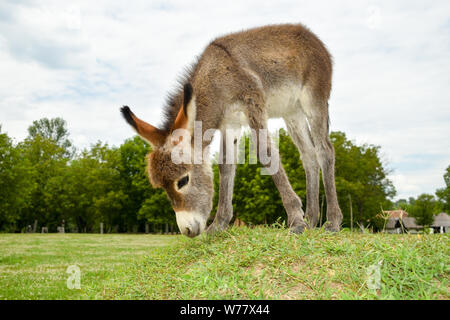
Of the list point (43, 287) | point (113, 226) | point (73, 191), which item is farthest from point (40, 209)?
point (43, 287)

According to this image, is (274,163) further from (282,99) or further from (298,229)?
(282,99)

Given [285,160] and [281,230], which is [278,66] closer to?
[281,230]

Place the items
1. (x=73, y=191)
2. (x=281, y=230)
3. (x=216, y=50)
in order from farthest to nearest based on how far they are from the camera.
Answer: (x=73, y=191)
(x=216, y=50)
(x=281, y=230)

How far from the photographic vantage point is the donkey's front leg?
5688mm

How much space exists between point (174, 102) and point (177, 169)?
1.19m

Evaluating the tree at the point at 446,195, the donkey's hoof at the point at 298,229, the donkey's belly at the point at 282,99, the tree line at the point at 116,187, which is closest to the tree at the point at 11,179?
the tree line at the point at 116,187

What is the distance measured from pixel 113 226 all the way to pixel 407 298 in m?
56.8

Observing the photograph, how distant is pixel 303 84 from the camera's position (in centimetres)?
615

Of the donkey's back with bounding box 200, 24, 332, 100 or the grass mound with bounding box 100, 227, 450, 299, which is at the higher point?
the donkey's back with bounding box 200, 24, 332, 100

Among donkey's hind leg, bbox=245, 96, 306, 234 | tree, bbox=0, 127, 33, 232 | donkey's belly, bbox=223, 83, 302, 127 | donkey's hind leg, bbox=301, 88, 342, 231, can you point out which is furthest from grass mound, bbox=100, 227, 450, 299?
tree, bbox=0, 127, 33, 232

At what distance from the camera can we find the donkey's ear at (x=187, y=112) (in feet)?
14.0

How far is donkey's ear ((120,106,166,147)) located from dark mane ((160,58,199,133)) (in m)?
0.17

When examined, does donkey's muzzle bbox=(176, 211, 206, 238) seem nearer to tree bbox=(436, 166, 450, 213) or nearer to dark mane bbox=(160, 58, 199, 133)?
dark mane bbox=(160, 58, 199, 133)

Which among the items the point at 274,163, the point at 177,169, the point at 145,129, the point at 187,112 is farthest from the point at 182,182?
the point at 274,163
